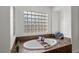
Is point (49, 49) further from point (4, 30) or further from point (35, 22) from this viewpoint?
point (4, 30)

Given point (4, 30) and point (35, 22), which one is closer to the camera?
point (4, 30)

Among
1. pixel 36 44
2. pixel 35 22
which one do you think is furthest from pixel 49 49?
pixel 35 22

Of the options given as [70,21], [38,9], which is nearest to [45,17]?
[38,9]

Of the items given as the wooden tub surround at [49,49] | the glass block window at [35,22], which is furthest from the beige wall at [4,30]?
the glass block window at [35,22]

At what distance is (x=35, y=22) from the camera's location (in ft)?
3.38

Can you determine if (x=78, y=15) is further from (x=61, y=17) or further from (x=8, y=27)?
(x=8, y=27)

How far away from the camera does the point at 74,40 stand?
98 cm

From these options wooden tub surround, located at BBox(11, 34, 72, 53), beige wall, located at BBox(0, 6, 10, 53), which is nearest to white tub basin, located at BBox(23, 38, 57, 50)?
wooden tub surround, located at BBox(11, 34, 72, 53)

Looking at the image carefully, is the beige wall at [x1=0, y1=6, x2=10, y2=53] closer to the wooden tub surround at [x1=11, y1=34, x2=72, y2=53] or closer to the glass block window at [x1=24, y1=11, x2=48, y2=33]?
the wooden tub surround at [x1=11, y1=34, x2=72, y2=53]

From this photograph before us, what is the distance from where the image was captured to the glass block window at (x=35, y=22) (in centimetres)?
102

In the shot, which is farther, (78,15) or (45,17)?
(45,17)
